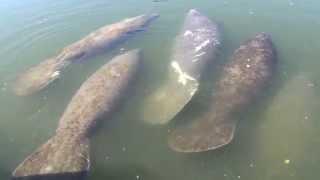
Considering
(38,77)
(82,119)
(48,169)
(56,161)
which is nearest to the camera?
(48,169)

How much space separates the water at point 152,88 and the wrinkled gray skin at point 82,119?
0.23 metres

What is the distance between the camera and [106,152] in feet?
27.6

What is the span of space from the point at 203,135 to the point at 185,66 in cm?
283

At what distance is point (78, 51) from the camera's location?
11805 mm

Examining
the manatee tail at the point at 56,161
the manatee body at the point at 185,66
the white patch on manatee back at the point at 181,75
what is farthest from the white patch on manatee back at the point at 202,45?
the manatee tail at the point at 56,161

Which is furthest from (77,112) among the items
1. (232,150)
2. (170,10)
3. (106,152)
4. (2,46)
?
(170,10)

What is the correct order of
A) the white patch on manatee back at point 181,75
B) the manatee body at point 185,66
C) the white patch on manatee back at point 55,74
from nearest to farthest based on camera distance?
the manatee body at point 185,66, the white patch on manatee back at point 181,75, the white patch on manatee back at point 55,74

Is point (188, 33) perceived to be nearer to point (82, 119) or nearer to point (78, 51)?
point (78, 51)

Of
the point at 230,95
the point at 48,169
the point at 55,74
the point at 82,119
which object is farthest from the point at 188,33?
the point at 48,169

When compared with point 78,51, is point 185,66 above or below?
below

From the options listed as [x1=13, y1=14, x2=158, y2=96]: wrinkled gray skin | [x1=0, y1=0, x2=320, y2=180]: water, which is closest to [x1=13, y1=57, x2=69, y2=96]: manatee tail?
[x1=13, y1=14, x2=158, y2=96]: wrinkled gray skin

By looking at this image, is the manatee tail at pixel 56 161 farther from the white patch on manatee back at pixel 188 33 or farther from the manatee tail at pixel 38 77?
the white patch on manatee back at pixel 188 33

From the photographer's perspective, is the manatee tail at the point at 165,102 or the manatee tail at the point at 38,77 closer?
the manatee tail at the point at 165,102

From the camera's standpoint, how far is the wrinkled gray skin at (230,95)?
26.8 ft
